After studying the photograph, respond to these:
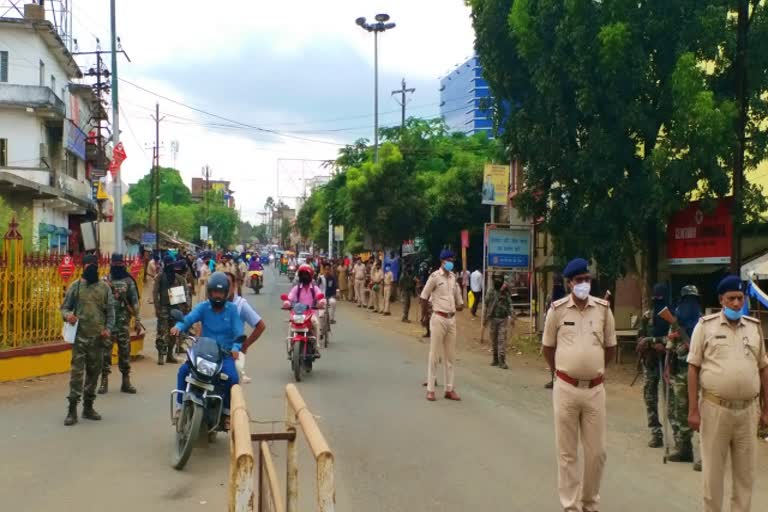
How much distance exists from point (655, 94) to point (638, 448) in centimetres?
762

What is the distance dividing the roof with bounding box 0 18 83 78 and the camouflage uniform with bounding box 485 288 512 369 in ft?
92.0

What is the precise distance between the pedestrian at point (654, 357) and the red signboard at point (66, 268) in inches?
367

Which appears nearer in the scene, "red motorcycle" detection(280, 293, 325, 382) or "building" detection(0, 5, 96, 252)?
"red motorcycle" detection(280, 293, 325, 382)

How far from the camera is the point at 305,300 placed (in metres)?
13.5

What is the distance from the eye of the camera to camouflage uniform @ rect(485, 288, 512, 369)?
1501cm

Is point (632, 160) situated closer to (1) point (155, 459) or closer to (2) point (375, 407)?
(2) point (375, 407)

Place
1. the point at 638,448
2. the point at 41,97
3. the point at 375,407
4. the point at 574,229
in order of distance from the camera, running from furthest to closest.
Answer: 1. the point at 41,97
2. the point at 574,229
3. the point at 375,407
4. the point at 638,448

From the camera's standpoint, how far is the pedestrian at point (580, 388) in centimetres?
585

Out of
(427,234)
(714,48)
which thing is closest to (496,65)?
(714,48)

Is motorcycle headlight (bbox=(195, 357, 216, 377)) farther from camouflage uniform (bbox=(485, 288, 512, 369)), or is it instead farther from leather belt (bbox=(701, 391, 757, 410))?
camouflage uniform (bbox=(485, 288, 512, 369))

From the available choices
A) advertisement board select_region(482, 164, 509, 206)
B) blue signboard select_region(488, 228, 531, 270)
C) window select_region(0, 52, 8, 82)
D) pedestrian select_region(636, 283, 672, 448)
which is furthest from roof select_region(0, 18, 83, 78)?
pedestrian select_region(636, 283, 672, 448)

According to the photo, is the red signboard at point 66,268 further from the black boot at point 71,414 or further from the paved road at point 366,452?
the black boot at point 71,414

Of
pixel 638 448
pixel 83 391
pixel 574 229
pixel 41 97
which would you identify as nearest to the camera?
pixel 638 448

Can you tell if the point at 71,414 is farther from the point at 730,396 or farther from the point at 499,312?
the point at 499,312
